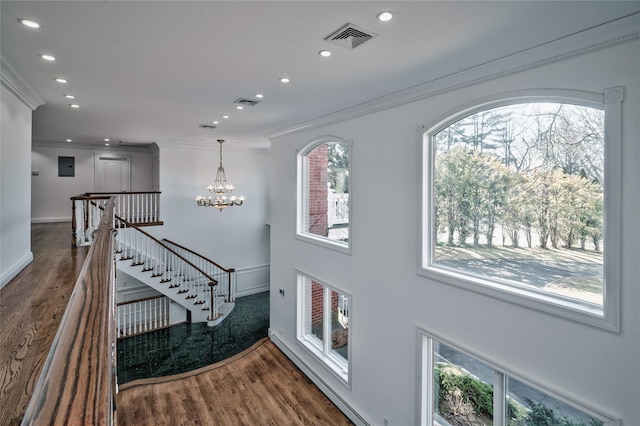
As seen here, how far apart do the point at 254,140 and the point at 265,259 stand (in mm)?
4309

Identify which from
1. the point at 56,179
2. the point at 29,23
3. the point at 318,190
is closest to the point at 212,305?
the point at 318,190

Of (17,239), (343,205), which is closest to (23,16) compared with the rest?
(17,239)

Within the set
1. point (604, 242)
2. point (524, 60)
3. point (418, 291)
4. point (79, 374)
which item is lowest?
point (418, 291)

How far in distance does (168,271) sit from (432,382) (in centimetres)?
710

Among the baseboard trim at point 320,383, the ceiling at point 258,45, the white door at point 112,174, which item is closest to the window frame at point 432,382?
the baseboard trim at point 320,383

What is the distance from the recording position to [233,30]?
241 centimetres

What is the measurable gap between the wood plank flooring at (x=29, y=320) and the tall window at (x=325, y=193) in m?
3.41

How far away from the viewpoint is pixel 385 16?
2.19m

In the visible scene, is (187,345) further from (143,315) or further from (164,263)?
(164,263)

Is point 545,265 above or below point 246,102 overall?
below

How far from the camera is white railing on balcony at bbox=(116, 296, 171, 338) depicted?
8117 mm

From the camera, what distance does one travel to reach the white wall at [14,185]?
3303 millimetres

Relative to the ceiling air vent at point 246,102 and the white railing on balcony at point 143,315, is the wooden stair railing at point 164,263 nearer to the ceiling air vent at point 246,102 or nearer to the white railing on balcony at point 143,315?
the white railing on balcony at point 143,315

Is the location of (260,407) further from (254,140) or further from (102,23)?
(254,140)
